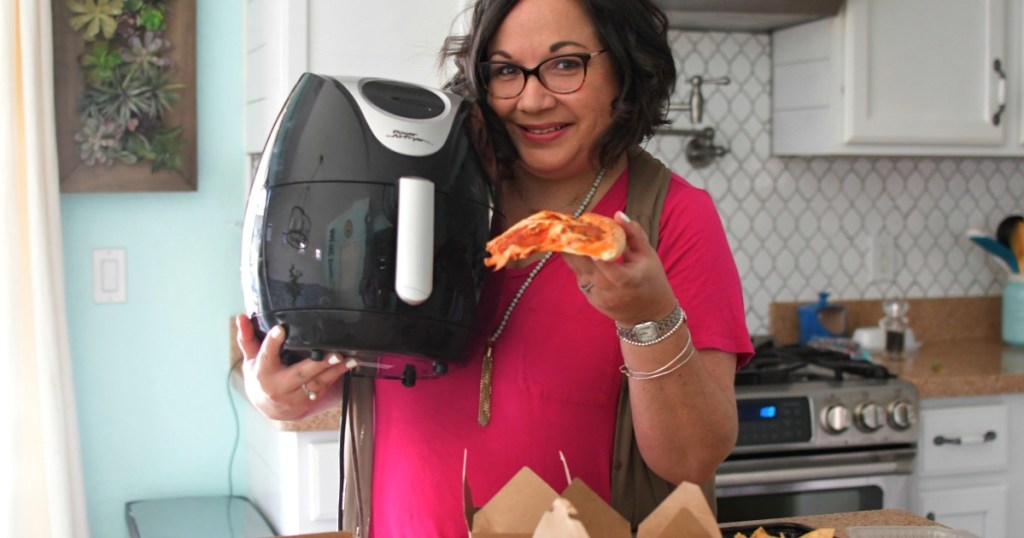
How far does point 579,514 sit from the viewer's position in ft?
2.51

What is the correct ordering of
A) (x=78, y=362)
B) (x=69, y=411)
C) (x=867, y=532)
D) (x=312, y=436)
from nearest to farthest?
(x=867, y=532) → (x=312, y=436) → (x=69, y=411) → (x=78, y=362)

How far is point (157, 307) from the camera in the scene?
225cm

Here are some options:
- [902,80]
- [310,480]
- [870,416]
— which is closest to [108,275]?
[310,480]

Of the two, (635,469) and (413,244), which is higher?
(413,244)

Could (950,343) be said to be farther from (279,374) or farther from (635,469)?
(279,374)

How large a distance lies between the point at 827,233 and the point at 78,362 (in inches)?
71.1

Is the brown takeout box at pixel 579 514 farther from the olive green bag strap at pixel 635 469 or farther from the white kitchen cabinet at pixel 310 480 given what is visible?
the white kitchen cabinet at pixel 310 480

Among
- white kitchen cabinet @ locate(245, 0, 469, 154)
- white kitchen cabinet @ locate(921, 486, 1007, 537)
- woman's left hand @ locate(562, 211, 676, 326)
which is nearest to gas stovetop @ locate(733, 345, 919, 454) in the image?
white kitchen cabinet @ locate(921, 486, 1007, 537)

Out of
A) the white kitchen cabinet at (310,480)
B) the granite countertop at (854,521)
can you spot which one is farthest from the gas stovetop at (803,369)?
the granite countertop at (854,521)

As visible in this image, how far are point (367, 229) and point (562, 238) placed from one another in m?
0.22

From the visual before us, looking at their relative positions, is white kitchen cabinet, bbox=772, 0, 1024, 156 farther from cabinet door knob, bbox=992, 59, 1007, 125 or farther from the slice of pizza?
the slice of pizza

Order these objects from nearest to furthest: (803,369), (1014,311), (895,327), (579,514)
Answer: (579,514)
(803,369)
(895,327)
(1014,311)

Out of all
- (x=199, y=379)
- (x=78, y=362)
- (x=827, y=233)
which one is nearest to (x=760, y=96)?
(x=827, y=233)

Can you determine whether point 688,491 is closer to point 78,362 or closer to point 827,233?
point 78,362
